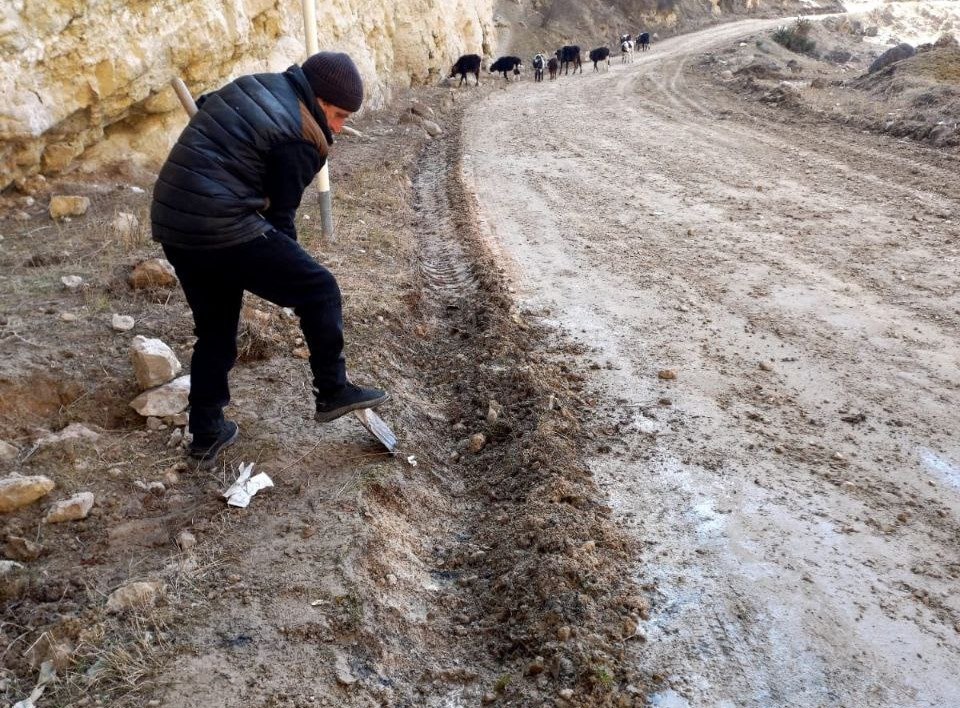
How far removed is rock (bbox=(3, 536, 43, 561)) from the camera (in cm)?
294

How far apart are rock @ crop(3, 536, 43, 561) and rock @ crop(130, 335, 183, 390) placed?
3.92 feet

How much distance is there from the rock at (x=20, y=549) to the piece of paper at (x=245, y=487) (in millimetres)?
742

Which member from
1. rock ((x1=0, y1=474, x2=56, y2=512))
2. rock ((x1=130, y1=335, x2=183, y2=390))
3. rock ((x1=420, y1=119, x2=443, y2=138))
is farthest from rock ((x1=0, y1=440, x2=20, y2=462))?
rock ((x1=420, y1=119, x2=443, y2=138))

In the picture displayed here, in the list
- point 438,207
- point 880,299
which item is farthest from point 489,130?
point 880,299

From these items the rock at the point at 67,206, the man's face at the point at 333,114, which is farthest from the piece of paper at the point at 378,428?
the rock at the point at 67,206

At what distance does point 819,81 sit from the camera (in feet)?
53.7

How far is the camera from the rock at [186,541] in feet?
9.96

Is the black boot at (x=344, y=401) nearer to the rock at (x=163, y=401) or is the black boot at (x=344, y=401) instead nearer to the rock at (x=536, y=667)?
the rock at (x=163, y=401)

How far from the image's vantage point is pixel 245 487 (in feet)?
11.2

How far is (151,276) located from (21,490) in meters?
2.22

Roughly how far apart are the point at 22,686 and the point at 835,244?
6.58 meters

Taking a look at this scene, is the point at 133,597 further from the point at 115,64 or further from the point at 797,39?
the point at 797,39

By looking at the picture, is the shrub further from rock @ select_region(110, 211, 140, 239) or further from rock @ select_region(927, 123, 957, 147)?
rock @ select_region(110, 211, 140, 239)

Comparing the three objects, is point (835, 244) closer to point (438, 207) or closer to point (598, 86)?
point (438, 207)
